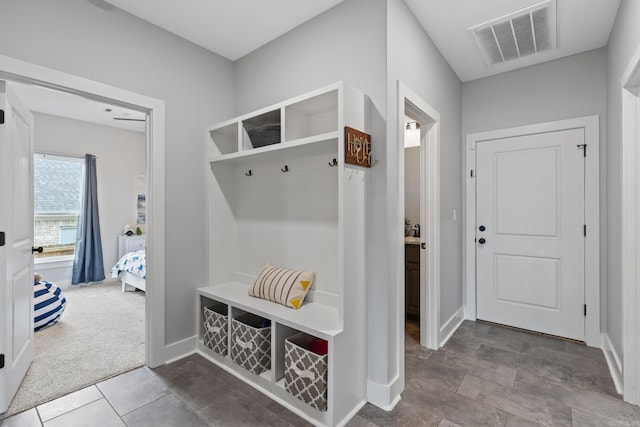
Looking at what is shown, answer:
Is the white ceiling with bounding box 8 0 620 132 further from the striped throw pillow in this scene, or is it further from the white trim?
the white trim

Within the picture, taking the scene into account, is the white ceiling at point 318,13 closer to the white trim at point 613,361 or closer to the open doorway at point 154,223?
the open doorway at point 154,223

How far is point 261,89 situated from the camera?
9.03 ft

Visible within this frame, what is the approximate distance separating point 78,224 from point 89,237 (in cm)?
33

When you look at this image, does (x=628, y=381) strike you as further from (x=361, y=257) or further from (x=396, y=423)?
(x=361, y=257)

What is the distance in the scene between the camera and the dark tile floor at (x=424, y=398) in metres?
1.80

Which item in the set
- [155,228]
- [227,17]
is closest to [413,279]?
[155,228]

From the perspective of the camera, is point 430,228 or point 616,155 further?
point 430,228

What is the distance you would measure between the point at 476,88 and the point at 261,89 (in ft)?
7.65

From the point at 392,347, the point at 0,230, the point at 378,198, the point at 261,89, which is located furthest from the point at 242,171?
the point at 392,347

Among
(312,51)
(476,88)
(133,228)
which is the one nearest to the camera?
(312,51)

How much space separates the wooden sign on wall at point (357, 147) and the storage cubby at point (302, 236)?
41 millimetres

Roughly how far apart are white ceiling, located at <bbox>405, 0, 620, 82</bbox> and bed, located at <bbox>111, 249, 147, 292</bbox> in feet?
13.9

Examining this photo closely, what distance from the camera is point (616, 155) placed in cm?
231

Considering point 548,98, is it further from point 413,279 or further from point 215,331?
point 215,331
